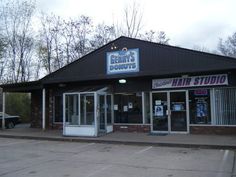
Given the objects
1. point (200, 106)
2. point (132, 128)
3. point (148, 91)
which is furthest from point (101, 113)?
point (200, 106)

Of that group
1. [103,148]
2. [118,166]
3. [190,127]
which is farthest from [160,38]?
[118,166]

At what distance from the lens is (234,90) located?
1572 cm

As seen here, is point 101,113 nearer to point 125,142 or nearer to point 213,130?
point 125,142

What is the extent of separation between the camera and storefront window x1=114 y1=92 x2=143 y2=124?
1797cm

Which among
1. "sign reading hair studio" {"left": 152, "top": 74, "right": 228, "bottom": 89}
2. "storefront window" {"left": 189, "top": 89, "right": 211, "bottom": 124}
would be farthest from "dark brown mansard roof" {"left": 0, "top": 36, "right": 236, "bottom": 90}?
"storefront window" {"left": 189, "top": 89, "right": 211, "bottom": 124}

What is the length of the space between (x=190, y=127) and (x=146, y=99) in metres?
2.89

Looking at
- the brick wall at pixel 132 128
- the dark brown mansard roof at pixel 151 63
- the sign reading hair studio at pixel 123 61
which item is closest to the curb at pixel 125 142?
the brick wall at pixel 132 128

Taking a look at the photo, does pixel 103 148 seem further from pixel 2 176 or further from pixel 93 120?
pixel 2 176

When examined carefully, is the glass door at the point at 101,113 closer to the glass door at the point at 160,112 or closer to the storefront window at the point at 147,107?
the storefront window at the point at 147,107

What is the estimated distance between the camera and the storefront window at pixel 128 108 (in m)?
18.0

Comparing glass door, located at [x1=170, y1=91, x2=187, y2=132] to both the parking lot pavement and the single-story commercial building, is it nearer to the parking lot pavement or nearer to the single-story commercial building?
the single-story commercial building

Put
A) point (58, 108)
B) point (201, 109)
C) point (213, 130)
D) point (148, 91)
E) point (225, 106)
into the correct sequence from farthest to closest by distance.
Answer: point (58, 108), point (148, 91), point (201, 109), point (213, 130), point (225, 106)

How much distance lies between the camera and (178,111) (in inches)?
664

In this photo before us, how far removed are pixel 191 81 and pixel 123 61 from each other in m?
3.90
